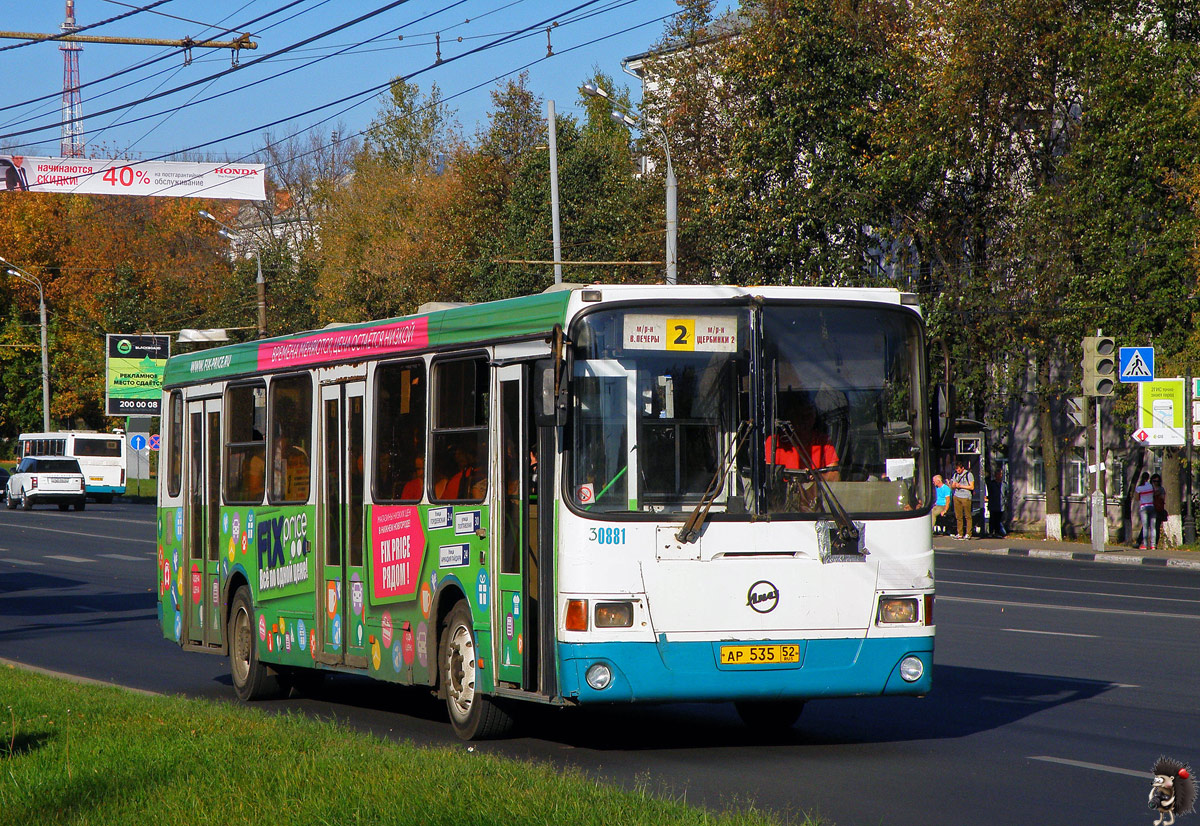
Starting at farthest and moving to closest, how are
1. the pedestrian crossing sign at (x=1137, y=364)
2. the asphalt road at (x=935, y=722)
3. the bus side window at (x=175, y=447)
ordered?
the pedestrian crossing sign at (x=1137, y=364), the bus side window at (x=175, y=447), the asphalt road at (x=935, y=722)

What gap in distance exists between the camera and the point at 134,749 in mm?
8664

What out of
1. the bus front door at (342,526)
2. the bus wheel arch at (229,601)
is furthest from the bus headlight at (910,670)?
the bus wheel arch at (229,601)

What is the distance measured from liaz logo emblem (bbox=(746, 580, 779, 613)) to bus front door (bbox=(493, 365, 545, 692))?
1.22 metres

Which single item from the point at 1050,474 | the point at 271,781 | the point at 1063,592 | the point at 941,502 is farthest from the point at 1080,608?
the point at 941,502

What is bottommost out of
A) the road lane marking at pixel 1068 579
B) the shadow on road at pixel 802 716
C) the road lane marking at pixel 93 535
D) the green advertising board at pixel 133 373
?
the road lane marking at pixel 1068 579

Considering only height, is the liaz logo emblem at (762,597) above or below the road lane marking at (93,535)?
above

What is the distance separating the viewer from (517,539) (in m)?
9.77

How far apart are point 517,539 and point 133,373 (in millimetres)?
58985

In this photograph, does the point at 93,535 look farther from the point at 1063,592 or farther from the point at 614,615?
the point at 614,615

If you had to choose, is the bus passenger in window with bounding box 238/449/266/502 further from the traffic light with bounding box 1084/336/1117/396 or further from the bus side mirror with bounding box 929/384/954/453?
the traffic light with bounding box 1084/336/1117/396

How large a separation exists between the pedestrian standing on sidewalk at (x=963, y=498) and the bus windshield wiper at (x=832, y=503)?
29352 millimetres

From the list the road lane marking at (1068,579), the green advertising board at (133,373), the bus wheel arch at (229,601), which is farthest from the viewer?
the green advertising board at (133,373)

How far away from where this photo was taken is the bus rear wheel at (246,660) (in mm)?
13156

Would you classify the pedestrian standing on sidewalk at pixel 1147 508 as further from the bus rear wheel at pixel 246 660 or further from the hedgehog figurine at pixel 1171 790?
the hedgehog figurine at pixel 1171 790
